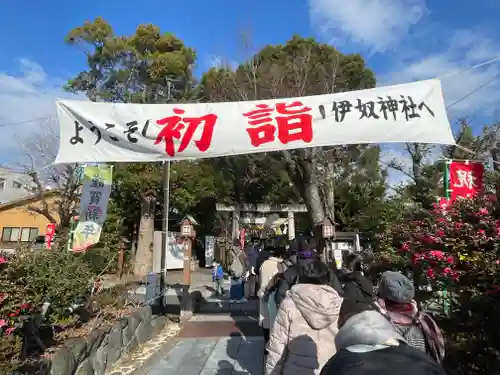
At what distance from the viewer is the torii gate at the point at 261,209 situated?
21.7m

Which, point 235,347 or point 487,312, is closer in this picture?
point 487,312

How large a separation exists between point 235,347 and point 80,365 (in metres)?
2.82

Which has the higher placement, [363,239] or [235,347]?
[363,239]

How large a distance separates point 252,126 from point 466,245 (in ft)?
10.1

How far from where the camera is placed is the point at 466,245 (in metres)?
4.04

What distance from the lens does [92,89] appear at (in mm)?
21656

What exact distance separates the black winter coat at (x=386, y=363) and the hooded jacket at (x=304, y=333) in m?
1.31

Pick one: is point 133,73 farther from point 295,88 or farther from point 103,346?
point 103,346

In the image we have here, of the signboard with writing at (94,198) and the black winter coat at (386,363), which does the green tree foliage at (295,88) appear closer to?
the signboard with writing at (94,198)

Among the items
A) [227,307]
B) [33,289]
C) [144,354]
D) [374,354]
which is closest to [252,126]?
[33,289]

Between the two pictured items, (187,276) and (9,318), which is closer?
(9,318)

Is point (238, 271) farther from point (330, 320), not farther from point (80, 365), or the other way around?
point (330, 320)

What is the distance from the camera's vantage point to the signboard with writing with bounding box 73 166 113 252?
294 inches

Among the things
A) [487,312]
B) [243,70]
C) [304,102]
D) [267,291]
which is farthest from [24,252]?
[243,70]
